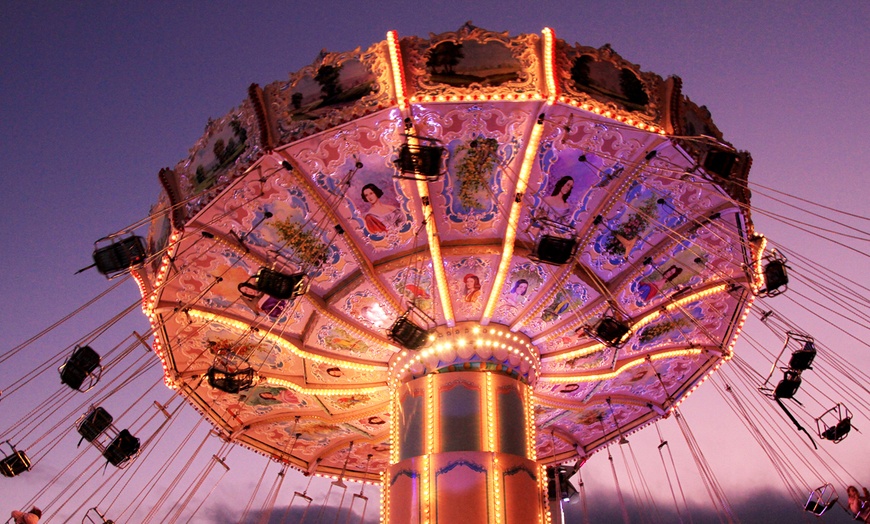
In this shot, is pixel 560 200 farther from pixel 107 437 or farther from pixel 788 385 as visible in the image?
pixel 107 437

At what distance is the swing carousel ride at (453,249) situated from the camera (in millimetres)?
8492

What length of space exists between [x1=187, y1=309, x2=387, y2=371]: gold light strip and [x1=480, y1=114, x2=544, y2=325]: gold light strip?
2.38m

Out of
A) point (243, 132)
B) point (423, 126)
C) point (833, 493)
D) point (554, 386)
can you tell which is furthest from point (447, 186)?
point (833, 493)

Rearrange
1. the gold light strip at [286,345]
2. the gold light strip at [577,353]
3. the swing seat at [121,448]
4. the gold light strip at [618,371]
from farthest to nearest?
1. the gold light strip at [618,371]
2. the gold light strip at [577,353]
3. the gold light strip at [286,345]
4. the swing seat at [121,448]

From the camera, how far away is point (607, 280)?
1107 centimetres

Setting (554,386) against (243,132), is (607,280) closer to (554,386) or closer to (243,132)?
(554,386)

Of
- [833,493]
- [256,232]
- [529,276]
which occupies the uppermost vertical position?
[529,276]

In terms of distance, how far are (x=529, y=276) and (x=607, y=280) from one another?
1389 mm

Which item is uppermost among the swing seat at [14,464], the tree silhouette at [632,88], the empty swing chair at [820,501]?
the tree silhouette at [632,88]

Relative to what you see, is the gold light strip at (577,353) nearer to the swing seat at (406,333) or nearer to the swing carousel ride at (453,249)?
the swing carousel ride at (453,249)

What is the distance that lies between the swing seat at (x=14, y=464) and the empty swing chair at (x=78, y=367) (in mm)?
1587

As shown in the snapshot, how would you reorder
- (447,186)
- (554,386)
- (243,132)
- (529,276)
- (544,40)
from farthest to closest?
(554,386)
(529,276)
(447,186)
(243,132)
(544,40)

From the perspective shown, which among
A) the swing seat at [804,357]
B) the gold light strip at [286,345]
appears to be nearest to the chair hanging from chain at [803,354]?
the swing seat at [804,357]

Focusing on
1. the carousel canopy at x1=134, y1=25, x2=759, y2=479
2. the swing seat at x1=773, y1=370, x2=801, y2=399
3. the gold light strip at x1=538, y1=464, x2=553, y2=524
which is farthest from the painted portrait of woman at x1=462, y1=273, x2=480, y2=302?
the swing seat at x1=773, y1=370, x2=801, y2=399
